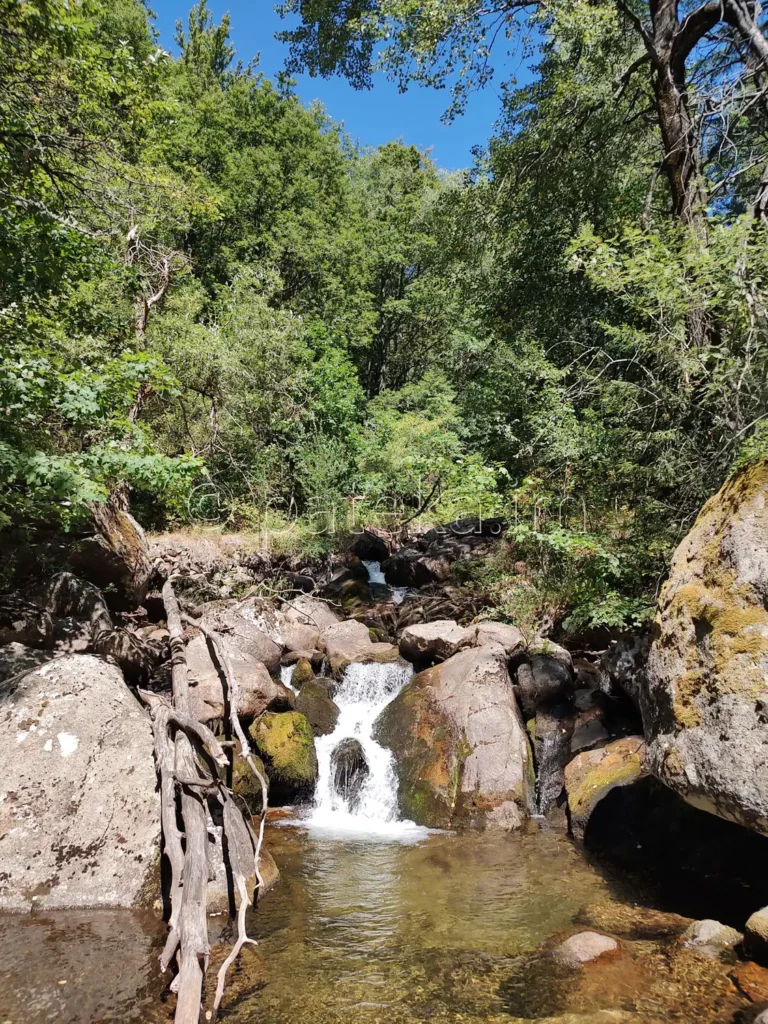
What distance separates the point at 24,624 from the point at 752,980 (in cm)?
770

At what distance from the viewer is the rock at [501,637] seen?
9.90 meters

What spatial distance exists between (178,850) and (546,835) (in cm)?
503

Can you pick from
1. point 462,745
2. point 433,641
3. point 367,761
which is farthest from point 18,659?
point 433,641

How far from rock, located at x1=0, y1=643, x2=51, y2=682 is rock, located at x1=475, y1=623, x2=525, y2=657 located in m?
6.41

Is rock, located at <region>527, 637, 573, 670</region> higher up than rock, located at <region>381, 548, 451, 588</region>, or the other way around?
rock, located at <region>381, 548, 451, 588</region>

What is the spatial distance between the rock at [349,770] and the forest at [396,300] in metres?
3.77

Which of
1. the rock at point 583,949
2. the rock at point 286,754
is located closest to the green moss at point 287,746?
the rock at point 286,754

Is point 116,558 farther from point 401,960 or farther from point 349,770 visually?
point 401,960

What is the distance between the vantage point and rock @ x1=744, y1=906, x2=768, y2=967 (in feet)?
13.5

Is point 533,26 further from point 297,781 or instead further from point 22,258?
point 297,781

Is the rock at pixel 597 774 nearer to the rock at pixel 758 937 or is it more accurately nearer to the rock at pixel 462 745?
the rock at pixel 462 745

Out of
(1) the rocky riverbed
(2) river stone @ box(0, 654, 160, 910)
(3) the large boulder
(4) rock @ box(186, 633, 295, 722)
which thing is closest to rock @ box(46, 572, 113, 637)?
(1) the rocky riverbed

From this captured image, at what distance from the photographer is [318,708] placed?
9844mm

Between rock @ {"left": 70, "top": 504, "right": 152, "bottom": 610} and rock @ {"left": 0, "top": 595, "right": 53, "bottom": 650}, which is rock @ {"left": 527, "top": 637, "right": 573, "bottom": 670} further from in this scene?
rock @ {"left": 0, "top": 595, "right": 53, "bottom": 650}
